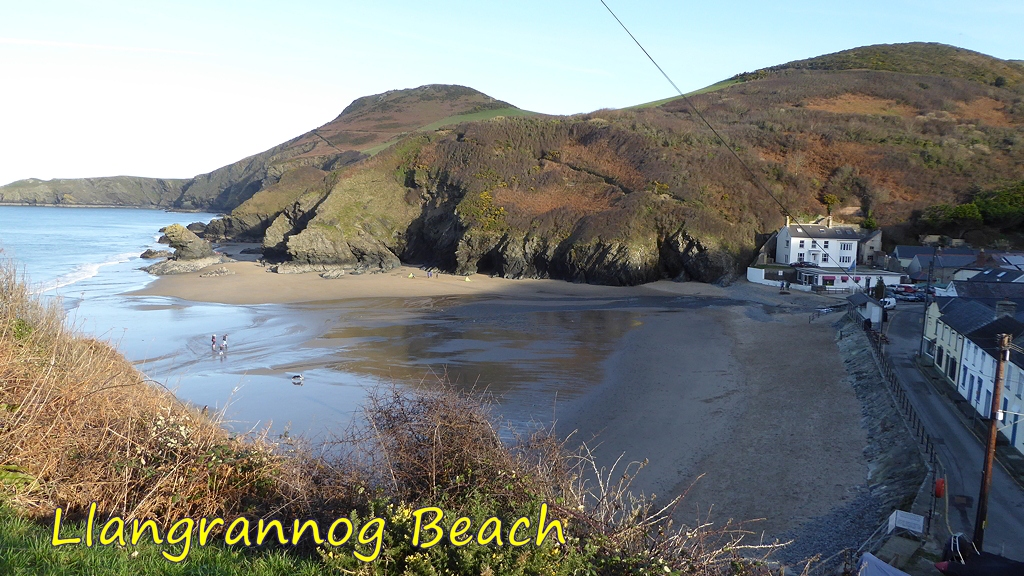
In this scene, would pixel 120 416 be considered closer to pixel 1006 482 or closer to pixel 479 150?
pixel 1006 482

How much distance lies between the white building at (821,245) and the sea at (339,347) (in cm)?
1604

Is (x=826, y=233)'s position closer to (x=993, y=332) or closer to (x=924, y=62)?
(x=993, y=332)

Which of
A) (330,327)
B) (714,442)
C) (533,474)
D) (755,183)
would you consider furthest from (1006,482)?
(755,183)

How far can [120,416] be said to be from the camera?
615cm

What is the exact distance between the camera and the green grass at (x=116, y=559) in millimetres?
4246

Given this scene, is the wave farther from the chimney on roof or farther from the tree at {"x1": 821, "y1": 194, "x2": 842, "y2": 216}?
the tree at {"x1": 821, "y1": 194, "x2": 842, "y2": 216}

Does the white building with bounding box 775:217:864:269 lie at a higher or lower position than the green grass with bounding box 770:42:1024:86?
lower

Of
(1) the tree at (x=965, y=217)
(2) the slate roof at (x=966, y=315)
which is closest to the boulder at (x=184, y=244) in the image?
(2) the slate roof at (x=966, y=315)

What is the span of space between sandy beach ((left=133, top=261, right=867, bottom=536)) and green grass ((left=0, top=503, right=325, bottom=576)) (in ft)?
20.0

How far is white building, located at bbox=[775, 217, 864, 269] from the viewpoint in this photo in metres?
45.9

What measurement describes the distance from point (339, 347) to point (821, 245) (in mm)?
36880

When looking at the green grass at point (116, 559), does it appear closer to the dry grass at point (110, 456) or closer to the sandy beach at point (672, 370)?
the dry grass at point (110, 456)

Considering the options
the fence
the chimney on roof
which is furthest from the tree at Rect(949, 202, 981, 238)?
the fence

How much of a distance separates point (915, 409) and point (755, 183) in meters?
44.8
